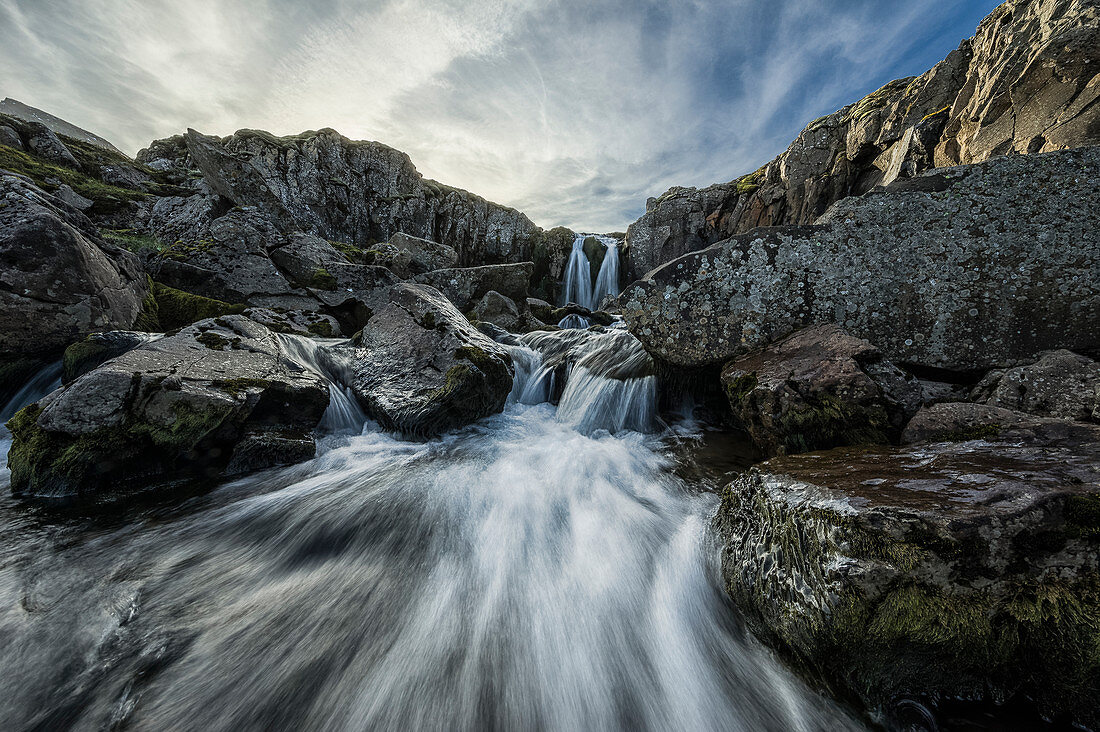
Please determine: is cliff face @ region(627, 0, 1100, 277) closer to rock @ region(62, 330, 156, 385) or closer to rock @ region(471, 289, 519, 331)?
rock @ region(471, 289, 519, 331)

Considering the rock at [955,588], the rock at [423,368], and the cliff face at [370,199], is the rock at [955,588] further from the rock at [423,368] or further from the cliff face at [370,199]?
the cliff face at [370,199]

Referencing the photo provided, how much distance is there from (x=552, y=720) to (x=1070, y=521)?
249 centimetres

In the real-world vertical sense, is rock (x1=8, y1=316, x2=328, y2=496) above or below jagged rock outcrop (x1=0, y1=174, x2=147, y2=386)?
below

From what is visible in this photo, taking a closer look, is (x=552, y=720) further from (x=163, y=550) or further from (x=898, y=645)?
(x=163, y=550)

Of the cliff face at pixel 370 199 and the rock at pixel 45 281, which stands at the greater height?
the cliff face at pixel 370 199

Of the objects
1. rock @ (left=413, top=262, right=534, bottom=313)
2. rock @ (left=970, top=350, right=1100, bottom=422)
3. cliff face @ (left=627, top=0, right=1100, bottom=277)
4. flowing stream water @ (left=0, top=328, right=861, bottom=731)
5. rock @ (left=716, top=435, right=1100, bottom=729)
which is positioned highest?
cliff face @ (left=627, top=0, right=1100, bottom=277)

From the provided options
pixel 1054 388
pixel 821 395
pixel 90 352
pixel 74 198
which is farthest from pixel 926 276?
pixel 74 198

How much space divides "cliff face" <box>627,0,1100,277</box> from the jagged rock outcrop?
1816 centimetres

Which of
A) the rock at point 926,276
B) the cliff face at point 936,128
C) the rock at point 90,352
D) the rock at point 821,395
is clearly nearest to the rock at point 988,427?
the rock at point 821,395

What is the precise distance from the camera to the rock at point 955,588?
1401mm

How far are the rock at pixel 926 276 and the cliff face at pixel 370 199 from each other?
2579 centimetres

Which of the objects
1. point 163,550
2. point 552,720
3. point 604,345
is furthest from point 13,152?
point 552,720

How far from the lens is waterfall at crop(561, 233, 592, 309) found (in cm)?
2549

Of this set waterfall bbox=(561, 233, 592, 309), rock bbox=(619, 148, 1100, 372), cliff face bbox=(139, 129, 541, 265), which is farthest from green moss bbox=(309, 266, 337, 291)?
cliff face bbox=(139, 129, 541, 265)
